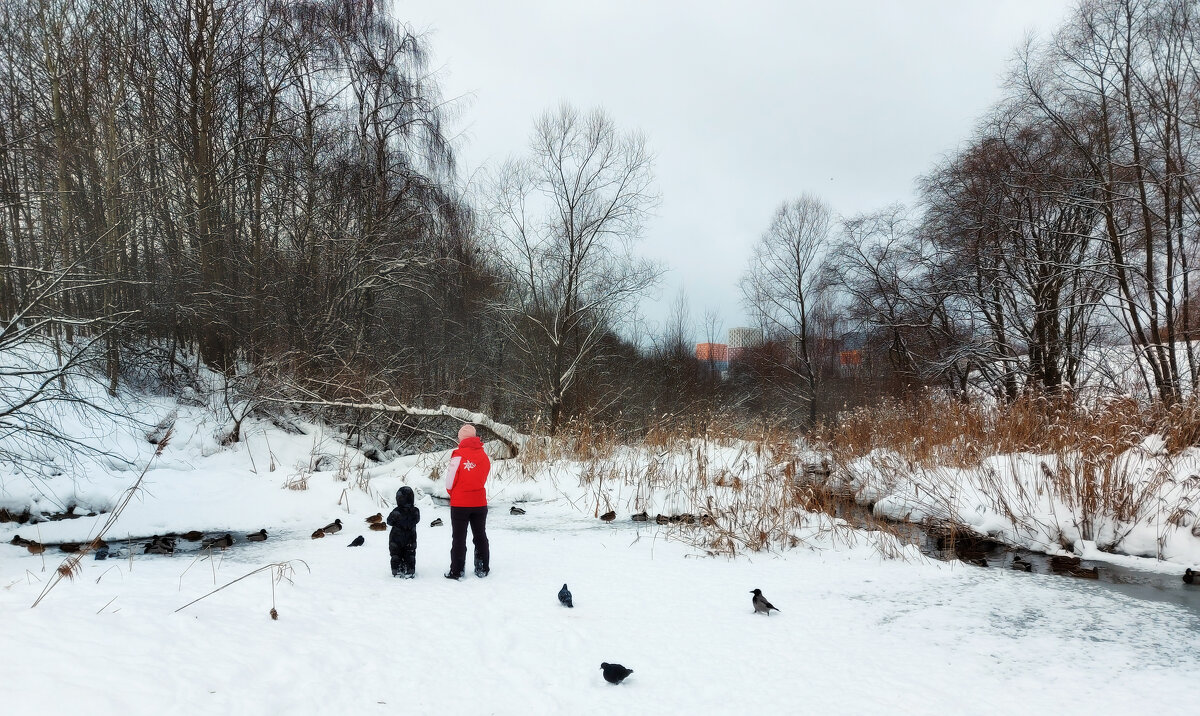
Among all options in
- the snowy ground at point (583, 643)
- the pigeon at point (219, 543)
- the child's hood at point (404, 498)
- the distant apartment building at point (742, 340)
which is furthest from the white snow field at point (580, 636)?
the distant apartment building at point (742, 340)

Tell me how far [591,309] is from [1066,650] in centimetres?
1356

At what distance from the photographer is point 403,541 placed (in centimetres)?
499

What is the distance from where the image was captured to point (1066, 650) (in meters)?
3.68

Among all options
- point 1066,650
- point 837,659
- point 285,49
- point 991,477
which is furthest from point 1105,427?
point 285,49

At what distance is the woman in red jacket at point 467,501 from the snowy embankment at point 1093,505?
517 cm

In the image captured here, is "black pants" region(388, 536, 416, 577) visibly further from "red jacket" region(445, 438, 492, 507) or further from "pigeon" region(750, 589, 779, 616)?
"pigeon" region(750, 589, 779, 616)

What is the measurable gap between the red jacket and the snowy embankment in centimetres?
520

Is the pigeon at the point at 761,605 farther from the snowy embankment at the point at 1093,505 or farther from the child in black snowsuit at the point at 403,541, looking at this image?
the snowy embankment at the point at 1093,505

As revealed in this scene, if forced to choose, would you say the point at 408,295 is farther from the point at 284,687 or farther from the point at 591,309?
the point at 284,687

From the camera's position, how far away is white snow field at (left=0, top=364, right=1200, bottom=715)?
9.04 feet

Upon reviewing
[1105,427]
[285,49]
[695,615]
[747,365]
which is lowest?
[695,615]

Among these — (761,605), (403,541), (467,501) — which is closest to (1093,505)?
→ (761,605)

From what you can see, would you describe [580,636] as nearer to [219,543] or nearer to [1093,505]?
[219,543]

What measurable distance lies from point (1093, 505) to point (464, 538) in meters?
6.55
